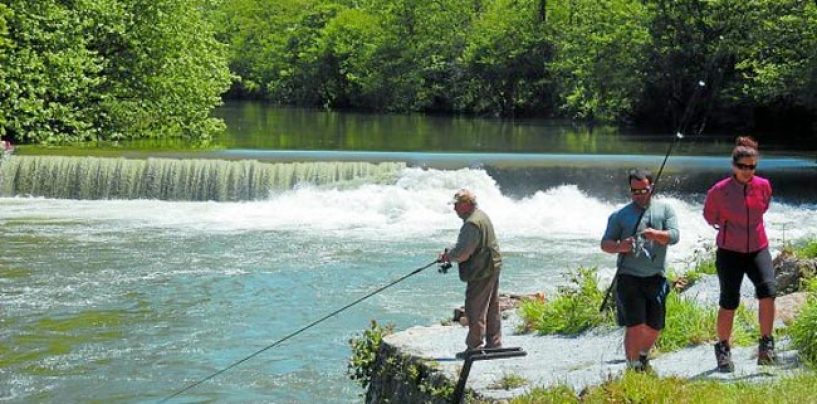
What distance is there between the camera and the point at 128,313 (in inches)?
498


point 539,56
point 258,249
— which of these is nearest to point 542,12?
point 539,56

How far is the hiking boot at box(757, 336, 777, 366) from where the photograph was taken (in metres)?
6.95

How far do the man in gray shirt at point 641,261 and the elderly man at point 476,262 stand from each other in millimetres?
858

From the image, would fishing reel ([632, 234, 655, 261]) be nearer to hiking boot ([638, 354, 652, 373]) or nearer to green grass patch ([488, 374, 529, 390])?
hiking boot ([638, 354, 652, 373])

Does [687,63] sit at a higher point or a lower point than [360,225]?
higher

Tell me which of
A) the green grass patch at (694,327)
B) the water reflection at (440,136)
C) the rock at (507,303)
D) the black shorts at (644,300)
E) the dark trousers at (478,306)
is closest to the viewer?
the black shorts at (644,300)

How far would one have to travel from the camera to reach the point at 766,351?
6.95 metres

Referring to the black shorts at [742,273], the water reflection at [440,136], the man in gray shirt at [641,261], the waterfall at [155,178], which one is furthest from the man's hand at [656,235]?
the water reflection at [440,136]

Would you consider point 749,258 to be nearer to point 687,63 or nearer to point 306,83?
point 687,63

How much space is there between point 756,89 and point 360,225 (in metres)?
16.8

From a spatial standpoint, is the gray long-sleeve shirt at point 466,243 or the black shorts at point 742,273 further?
the gray long-sleeve shirt at point 466,243

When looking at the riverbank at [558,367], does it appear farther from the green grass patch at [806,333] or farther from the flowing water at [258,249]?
the flowing water at [258,249]

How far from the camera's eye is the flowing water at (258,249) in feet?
34.7

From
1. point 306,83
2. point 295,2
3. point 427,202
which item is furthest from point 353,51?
point 427,202
